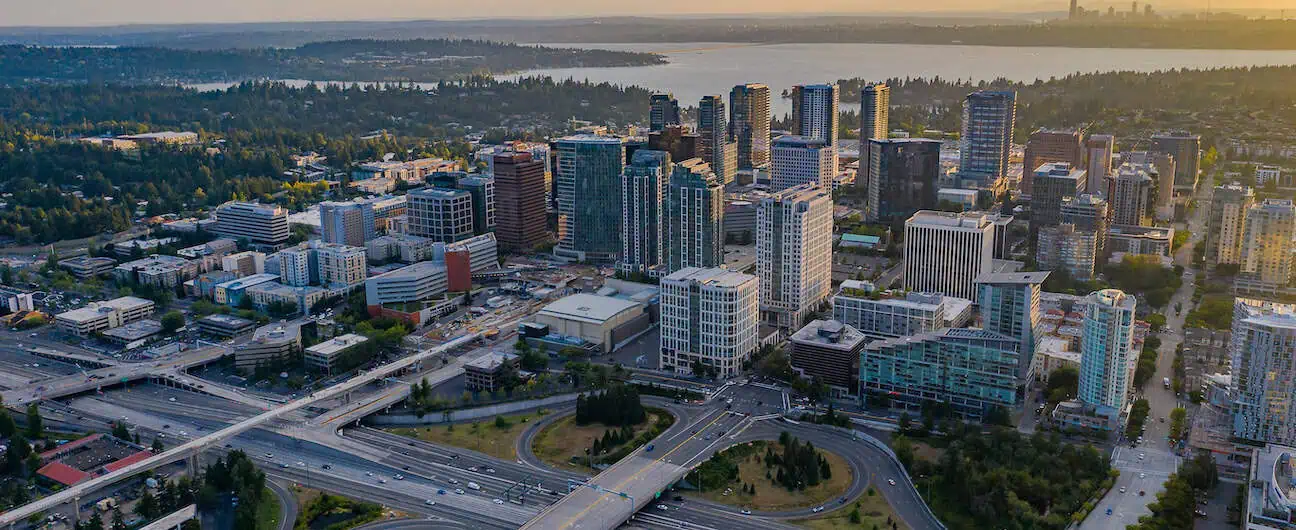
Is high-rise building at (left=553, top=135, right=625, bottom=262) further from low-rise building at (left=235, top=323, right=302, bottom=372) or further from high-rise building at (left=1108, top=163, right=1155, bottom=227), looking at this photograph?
high-rise building at (left=1108, top=163, right=1155, bottom=227)

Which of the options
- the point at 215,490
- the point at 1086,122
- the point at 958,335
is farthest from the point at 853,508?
the point at 1086,122

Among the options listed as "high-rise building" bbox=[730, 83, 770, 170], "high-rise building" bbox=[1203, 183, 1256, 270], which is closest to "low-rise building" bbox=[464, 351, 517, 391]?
"high-rise building" bbox=[1203, 183, 1256, 270]

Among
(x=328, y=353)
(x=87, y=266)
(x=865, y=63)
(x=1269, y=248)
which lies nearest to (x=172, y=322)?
(x=328, y=353)

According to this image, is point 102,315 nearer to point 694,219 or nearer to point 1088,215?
point 694,219

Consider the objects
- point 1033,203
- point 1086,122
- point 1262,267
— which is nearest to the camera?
point 1262,267

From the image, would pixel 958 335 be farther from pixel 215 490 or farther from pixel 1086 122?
pixel 1086 122

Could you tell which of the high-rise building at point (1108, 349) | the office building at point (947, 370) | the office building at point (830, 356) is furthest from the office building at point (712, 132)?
the high-rise building at point (1108, 349)
